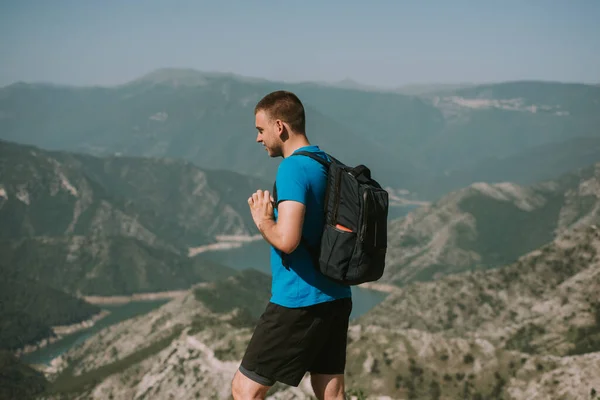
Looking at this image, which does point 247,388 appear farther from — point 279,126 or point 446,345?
point 446,345

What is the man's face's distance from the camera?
281 inches

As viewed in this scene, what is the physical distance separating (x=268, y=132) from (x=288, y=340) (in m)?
2.30

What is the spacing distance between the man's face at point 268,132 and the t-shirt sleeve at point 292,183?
55cm

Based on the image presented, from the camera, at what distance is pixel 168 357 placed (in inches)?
2926

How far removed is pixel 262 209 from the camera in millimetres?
6754

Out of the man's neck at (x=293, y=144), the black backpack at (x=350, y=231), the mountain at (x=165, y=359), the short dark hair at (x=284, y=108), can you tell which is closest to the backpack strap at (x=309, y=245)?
the black backpack at (x=350, y=231)

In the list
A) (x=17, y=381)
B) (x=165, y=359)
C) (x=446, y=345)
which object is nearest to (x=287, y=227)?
(x=446, y=345)

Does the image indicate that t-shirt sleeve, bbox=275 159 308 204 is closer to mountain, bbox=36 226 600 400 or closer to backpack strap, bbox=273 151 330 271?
backpack strap, bbox=273 151 330 271

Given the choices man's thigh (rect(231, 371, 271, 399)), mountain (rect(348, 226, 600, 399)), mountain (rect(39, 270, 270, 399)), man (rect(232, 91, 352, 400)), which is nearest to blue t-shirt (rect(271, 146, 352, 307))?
man (rect(232, 91, 352, 400))

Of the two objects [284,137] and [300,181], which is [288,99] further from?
[300,181]

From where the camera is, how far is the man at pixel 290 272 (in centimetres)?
661

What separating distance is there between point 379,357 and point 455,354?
6424mm

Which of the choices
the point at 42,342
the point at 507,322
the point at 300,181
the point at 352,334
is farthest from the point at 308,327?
the point at 42,342

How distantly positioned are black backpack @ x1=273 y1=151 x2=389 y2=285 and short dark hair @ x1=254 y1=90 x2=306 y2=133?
24.0 inches
